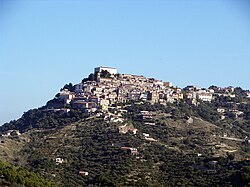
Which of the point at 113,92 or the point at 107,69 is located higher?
the point at 107,69


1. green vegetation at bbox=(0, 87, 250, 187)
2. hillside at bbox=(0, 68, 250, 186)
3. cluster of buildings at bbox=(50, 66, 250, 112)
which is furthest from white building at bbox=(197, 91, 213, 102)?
green vegetation at bbox=(0, 87, 250, 187)

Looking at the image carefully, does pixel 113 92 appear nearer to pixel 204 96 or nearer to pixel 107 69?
pixel 107 69

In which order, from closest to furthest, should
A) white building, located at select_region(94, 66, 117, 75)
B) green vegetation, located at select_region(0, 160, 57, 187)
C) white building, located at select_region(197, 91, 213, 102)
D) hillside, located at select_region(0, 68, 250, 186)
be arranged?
green vegetation, located at select_region(0, 160, 57, 187) < hillside, located at select_region(0, 68, 250, 186) < white building, located at select_region(197, 91, 213, 102) < white building, located at select_region(94, 66, 117, 75)

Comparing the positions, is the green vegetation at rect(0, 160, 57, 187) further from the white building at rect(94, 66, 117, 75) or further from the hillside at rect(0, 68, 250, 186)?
the white building at rect(94, 66, 117, 75)

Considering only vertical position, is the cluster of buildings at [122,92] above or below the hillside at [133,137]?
above

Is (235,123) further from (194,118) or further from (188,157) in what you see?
(188,157)

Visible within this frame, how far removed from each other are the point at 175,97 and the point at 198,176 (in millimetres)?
30677

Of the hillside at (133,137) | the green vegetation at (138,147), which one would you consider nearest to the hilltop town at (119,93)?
the hillside at (133,137)

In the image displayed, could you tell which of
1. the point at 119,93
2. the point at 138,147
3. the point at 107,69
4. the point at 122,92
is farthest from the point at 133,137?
the point at 107,69

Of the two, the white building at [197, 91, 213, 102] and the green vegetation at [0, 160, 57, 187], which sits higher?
the white building at [197, 91, 213, 102]

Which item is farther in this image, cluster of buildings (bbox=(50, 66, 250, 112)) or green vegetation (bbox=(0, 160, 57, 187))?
cluster of buildings (bbox=(50, 66, 250, 112))

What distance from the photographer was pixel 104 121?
5719 centimetres

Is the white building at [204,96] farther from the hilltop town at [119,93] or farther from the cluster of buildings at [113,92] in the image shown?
the cluster of buildings at [113,92]

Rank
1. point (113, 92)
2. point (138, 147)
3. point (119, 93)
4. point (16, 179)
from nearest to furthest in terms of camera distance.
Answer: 1. point (16, 179)
2. point (138, 147)
3. point (113, 92)
4. point (119, 93)
